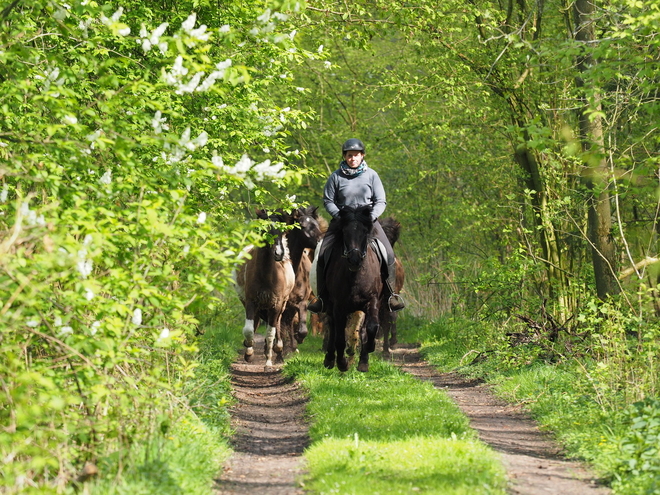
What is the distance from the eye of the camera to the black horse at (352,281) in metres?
11.6

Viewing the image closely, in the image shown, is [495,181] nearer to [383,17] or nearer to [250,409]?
[383,17]

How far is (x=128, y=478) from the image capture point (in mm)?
5875

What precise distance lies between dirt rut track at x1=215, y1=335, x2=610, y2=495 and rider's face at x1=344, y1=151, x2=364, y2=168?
3293 mm

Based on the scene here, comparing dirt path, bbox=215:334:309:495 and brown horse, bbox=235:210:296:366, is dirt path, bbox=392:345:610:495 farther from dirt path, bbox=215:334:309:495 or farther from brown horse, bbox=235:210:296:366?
brown horse, bbox=235:210:296:366

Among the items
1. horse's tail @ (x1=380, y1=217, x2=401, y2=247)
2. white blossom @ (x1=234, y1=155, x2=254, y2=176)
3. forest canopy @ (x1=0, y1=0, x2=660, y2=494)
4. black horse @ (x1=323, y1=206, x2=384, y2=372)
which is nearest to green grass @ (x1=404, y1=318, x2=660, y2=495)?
forest canopy @ (x1=0, y1=0, x2=660, y2=494)

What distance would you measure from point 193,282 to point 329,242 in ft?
20.3

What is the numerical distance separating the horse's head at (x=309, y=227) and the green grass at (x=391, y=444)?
4.58 meters

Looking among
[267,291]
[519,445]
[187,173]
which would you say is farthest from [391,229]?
[187,173]

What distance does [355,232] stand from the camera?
11531 mm

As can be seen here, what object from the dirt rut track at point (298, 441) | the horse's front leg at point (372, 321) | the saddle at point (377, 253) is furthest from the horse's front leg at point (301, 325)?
the horse's front leg at point (372, 321)

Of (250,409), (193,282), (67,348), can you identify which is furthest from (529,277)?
(67,348)

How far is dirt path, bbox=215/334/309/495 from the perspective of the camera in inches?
273

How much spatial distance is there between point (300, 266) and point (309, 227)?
151 centimetres

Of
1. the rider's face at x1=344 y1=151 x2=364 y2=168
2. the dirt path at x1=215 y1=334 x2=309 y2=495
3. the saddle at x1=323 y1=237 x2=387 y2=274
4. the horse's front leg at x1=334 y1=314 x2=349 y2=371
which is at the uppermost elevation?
the rider's face at x1=344 y1=151 x2=364 y2=168
